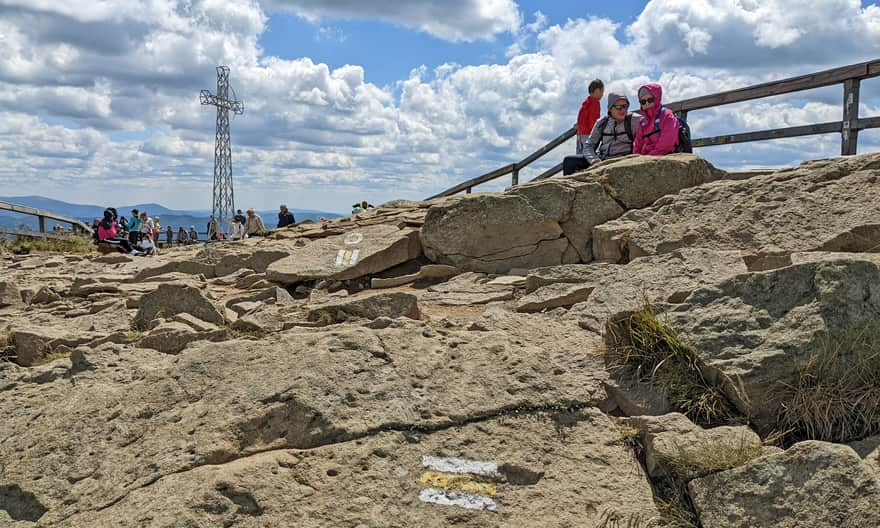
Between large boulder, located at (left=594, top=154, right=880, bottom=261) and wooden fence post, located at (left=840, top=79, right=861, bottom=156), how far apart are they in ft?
4.35

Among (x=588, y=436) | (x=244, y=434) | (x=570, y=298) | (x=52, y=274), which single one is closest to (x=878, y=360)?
(x=588, y=436)

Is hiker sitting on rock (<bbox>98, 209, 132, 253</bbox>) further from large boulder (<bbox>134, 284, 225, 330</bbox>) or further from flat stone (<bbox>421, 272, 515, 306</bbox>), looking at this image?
flat stone (<bbox>421, 272, 515, 306</bbox>)

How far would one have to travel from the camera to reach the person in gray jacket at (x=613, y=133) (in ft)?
33.4

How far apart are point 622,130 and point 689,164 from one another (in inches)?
61.4

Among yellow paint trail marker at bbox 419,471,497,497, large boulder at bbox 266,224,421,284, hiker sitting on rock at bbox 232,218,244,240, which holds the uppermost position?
hiker sitting on rock at bbox 232,218,244,240

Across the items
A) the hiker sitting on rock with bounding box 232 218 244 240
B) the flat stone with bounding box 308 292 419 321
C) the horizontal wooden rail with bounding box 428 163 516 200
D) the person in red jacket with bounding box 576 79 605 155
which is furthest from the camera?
the hiker sitting on rock with bounding box 232 218 244 240

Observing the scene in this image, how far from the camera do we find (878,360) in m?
4.29

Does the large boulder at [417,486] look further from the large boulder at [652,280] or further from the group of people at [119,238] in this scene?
the group of people at [119,238]

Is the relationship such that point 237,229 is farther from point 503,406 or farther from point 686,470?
point 686,470

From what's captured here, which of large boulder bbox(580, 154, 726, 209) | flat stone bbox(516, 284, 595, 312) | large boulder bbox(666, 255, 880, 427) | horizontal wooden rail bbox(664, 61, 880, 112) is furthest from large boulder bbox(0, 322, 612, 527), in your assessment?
horizontal wooden rail bbox(664, 61, 880, 112)

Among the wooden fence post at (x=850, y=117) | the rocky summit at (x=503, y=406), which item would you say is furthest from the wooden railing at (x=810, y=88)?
the rocky summit at (x=503, y=406)

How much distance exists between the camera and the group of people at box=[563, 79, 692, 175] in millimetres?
9523

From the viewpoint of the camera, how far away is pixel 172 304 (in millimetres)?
7309

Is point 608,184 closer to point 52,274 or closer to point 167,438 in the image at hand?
point 167,438
